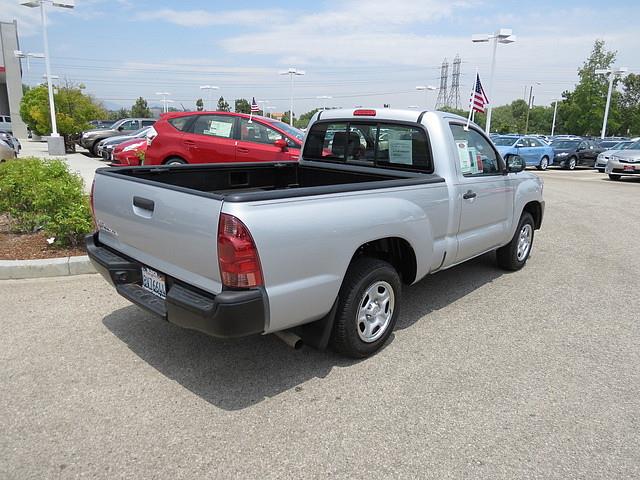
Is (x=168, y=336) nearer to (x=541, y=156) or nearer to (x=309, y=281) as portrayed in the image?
(x=309, y=281)

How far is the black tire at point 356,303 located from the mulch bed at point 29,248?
12.1ft

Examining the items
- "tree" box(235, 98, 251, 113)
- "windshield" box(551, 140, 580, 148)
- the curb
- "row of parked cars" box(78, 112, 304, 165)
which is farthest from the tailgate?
"tree" box(235, 98, 251, 113)

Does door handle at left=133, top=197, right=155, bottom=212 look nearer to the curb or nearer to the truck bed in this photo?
the truck bed

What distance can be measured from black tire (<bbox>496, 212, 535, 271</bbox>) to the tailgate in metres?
4.21

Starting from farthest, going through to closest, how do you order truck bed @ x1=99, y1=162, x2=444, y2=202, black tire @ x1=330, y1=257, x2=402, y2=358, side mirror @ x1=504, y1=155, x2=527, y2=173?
side mirror @ x1=504, y1=155, x2=527, y2=173 < truck bed @ x1=99, y1=162, x2=444, y2=202 < black tire @ x1=330, y1=257, x2=402, y2=358

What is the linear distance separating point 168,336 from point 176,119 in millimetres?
7703

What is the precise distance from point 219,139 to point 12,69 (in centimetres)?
4839

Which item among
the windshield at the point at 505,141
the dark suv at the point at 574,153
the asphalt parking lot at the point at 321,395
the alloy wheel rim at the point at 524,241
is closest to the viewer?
the asphalt parking lot at the point at 321,395

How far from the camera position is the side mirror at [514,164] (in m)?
5.37

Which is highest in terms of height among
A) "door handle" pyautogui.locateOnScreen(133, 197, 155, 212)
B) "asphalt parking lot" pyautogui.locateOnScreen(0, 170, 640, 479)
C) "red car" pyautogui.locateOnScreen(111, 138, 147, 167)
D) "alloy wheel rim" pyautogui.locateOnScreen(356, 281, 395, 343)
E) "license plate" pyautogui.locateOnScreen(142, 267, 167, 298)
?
"door handle" pyautogui.locateOnScreen(133, 197, 155, 212)

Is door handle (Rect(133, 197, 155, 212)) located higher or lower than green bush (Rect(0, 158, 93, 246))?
higher

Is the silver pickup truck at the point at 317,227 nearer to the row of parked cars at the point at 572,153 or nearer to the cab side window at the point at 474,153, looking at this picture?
the cab side window at the point at 474,153

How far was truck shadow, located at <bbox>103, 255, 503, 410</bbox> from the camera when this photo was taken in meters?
3.29

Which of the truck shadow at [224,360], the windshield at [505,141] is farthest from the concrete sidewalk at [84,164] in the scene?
the windshield at [505,141]
